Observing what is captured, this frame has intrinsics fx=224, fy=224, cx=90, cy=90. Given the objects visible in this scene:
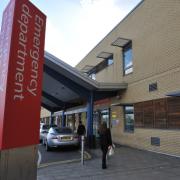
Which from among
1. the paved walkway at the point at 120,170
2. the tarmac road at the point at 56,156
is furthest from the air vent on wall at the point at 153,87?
the tarmac road at the point at 56,156

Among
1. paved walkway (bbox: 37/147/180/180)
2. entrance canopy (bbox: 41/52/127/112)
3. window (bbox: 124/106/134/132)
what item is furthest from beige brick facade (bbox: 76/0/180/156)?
paved walkway (bbox: 37/147/180/180)

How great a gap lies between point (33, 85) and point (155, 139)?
9.54 meters

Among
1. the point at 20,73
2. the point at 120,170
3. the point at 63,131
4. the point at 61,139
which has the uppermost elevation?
the point at 20,73

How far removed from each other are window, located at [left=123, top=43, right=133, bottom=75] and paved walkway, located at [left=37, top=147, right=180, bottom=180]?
7.12 m

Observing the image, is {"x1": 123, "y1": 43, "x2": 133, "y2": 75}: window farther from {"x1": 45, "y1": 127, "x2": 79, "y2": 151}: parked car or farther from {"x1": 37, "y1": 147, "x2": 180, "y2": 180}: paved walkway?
{"x1": 37, "y1": 147, "x2": 180, "y2": 180}: paved walkway

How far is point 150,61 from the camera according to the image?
12.7 meters

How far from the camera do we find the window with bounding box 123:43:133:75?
1523 cm

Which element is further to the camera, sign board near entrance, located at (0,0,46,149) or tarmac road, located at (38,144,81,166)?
tarmac road, located at (38,144,81,166)

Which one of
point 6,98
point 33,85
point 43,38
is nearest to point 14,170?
point 6,98

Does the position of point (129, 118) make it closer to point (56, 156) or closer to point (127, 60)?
point (127, 60)

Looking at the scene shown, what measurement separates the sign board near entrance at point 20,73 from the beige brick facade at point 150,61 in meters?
8.27

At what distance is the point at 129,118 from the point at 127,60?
404 centimetres

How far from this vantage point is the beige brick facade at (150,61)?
35.4 feet

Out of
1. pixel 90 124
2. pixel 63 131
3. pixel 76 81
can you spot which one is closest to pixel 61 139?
pixel 63 131
